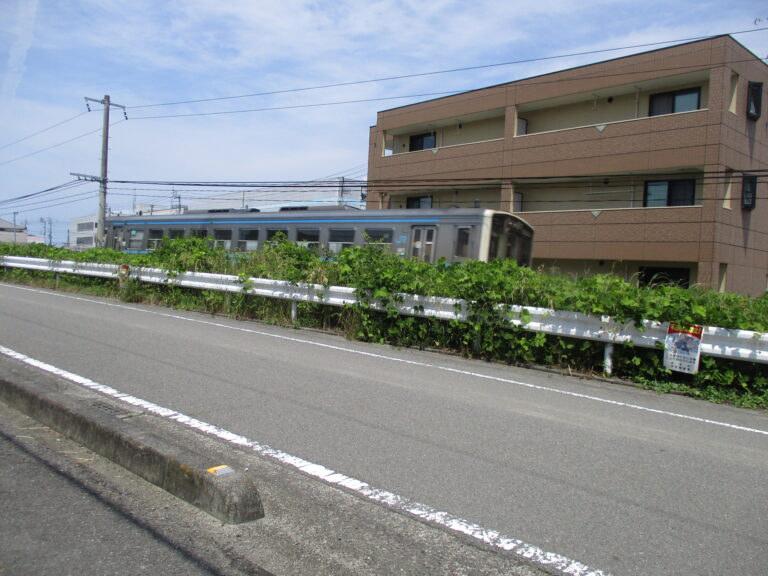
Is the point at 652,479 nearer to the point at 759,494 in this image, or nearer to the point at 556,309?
the point at 759,494

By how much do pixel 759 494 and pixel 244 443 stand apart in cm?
391

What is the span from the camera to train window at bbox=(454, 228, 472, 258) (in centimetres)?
1557

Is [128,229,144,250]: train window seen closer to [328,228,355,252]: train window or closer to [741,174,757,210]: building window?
[328,228,355,252]: train window

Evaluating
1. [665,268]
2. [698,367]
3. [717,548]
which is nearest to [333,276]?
[698,367]

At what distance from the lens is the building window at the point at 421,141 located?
31906 millimetres

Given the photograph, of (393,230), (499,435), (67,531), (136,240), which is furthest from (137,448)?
(136,240)

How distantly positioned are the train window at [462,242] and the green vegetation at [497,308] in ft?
13.0

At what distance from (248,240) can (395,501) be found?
58.7ft

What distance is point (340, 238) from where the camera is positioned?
59.0 feet

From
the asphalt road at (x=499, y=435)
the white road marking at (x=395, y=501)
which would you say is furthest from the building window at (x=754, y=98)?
the white road marking at (x=395, y=501)

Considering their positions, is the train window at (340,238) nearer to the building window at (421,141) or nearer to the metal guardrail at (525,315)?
the metal guardrail at (525,315)

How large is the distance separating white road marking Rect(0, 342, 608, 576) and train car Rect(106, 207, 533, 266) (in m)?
7.88

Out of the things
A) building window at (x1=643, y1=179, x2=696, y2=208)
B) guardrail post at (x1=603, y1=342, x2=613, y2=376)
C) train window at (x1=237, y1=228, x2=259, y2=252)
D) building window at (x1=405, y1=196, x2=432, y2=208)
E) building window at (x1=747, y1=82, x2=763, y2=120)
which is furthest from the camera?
building window at (x1=405, y1=196, x2=432, y2=208)

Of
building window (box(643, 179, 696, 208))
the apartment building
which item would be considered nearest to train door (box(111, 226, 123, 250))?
the apartment building
